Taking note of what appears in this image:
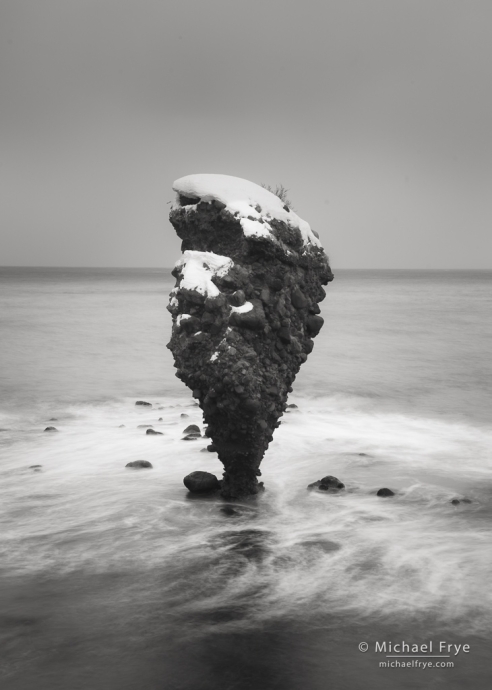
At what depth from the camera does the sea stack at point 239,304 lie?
11.8 metres

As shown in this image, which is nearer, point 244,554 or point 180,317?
point 244,554

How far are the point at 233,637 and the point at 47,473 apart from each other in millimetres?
8297

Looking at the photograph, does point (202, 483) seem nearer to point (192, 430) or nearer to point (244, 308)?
point (244, 308)

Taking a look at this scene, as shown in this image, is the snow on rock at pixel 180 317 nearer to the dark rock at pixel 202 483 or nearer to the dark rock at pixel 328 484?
the dark rock at pixel 202 483

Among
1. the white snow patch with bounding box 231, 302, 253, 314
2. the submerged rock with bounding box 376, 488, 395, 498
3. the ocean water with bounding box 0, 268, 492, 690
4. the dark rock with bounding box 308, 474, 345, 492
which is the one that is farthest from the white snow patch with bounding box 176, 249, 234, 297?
the submerged rock with bounding box 376, 488, 395, 498

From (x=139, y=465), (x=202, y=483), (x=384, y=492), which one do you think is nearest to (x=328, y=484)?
(x=384, y=492)

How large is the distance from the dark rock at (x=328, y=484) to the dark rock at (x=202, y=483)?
201 centimetres

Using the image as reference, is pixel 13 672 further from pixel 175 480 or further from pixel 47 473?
pixel 47 473

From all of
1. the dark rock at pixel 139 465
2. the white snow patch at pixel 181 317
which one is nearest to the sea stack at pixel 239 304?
the white snow patch at pixel 181 317

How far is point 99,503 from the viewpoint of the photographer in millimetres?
13523

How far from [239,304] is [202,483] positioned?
389cm

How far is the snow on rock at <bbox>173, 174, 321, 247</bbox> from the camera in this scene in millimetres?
12039

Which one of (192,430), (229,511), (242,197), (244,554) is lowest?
(192,430)

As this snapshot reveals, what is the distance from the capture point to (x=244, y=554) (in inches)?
428
